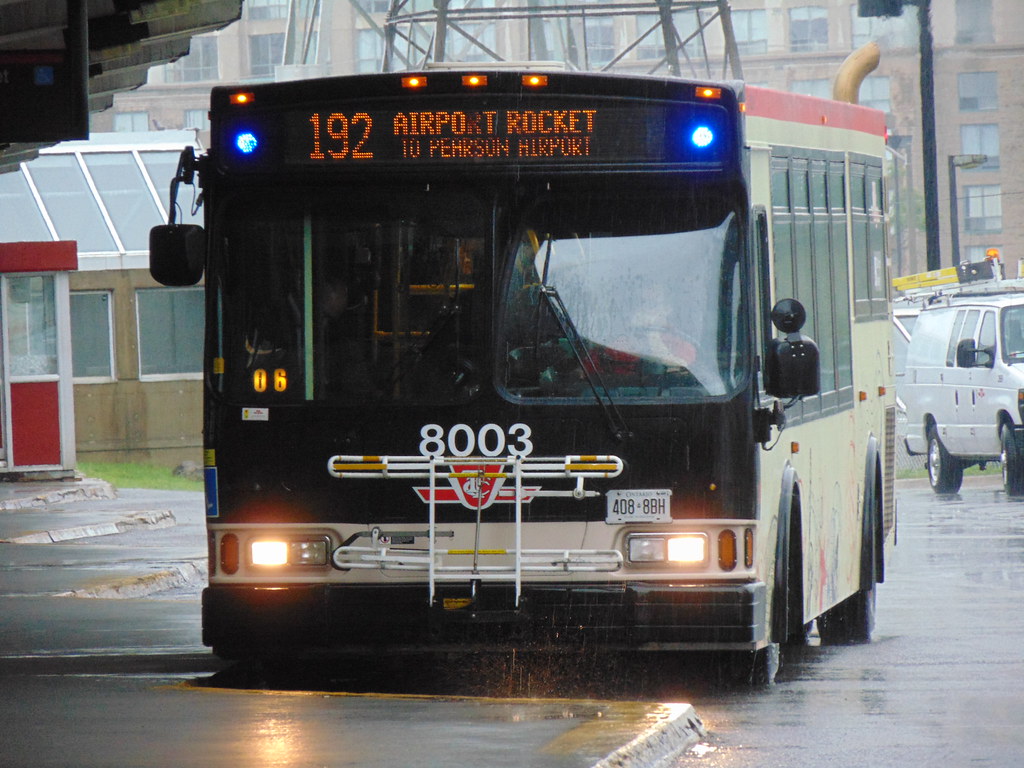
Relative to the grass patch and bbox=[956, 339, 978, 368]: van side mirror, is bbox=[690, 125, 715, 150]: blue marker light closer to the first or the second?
bbox=[956, 339, 978, 368]: van side mirror

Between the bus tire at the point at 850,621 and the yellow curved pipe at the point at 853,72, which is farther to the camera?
the yellow curved pipe at the point at 853,72

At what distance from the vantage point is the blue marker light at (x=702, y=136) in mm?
9375

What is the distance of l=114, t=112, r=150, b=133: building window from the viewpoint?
349ft

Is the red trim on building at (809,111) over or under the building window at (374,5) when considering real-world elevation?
under


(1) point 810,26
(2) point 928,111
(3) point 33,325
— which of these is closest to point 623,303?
(3) point 33,325

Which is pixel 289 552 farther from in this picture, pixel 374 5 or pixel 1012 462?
pixel 374 5

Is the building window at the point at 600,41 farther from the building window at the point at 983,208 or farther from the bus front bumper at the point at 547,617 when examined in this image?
the bus front bumper at the point at 547,617

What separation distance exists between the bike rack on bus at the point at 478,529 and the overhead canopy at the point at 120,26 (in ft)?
24.2

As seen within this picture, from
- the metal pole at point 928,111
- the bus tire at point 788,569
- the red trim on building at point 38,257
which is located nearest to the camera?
the bus tire at point 788,569

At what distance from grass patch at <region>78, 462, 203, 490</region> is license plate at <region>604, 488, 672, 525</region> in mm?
22512

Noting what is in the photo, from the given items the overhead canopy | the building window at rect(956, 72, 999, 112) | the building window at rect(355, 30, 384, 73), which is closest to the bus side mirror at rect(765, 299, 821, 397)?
the overhead canopy

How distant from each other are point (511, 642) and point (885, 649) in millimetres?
3693

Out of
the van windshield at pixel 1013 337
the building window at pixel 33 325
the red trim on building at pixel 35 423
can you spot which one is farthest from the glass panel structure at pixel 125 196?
the van windshield at pixel 1013 337

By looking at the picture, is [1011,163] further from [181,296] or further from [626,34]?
[181,296]
